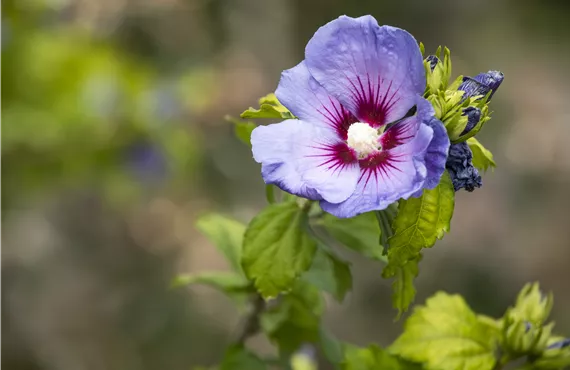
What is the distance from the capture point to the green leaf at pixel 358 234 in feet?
3.38

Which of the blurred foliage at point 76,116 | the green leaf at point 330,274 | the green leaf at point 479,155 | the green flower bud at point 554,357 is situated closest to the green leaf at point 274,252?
the green leaf at point 330,274

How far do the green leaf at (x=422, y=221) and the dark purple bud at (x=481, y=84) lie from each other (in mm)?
119

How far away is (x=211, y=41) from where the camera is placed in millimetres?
4242

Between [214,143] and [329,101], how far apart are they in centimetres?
288

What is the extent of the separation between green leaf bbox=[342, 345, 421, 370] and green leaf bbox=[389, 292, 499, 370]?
0.7 inches

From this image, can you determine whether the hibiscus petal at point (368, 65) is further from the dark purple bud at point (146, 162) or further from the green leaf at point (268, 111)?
the dark purple bud at point (146, 162)

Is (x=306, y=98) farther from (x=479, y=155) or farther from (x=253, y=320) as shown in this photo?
(x=253, y=320)

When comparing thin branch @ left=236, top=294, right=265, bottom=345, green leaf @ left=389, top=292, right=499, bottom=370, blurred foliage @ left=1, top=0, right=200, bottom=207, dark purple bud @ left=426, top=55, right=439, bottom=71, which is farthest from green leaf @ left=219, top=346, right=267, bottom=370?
blurred foliage @ left=1, top=0, right=200, bottom=207

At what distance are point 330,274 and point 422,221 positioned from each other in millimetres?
278

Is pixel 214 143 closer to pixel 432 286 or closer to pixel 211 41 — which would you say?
pixel 211 41

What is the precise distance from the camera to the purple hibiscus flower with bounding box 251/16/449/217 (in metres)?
0.84

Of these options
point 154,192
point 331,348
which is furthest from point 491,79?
point 154,192

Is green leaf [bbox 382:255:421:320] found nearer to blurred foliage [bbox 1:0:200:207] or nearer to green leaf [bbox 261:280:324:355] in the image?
green leaf [bbox 261:280:324:355]

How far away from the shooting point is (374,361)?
1.07 meters
